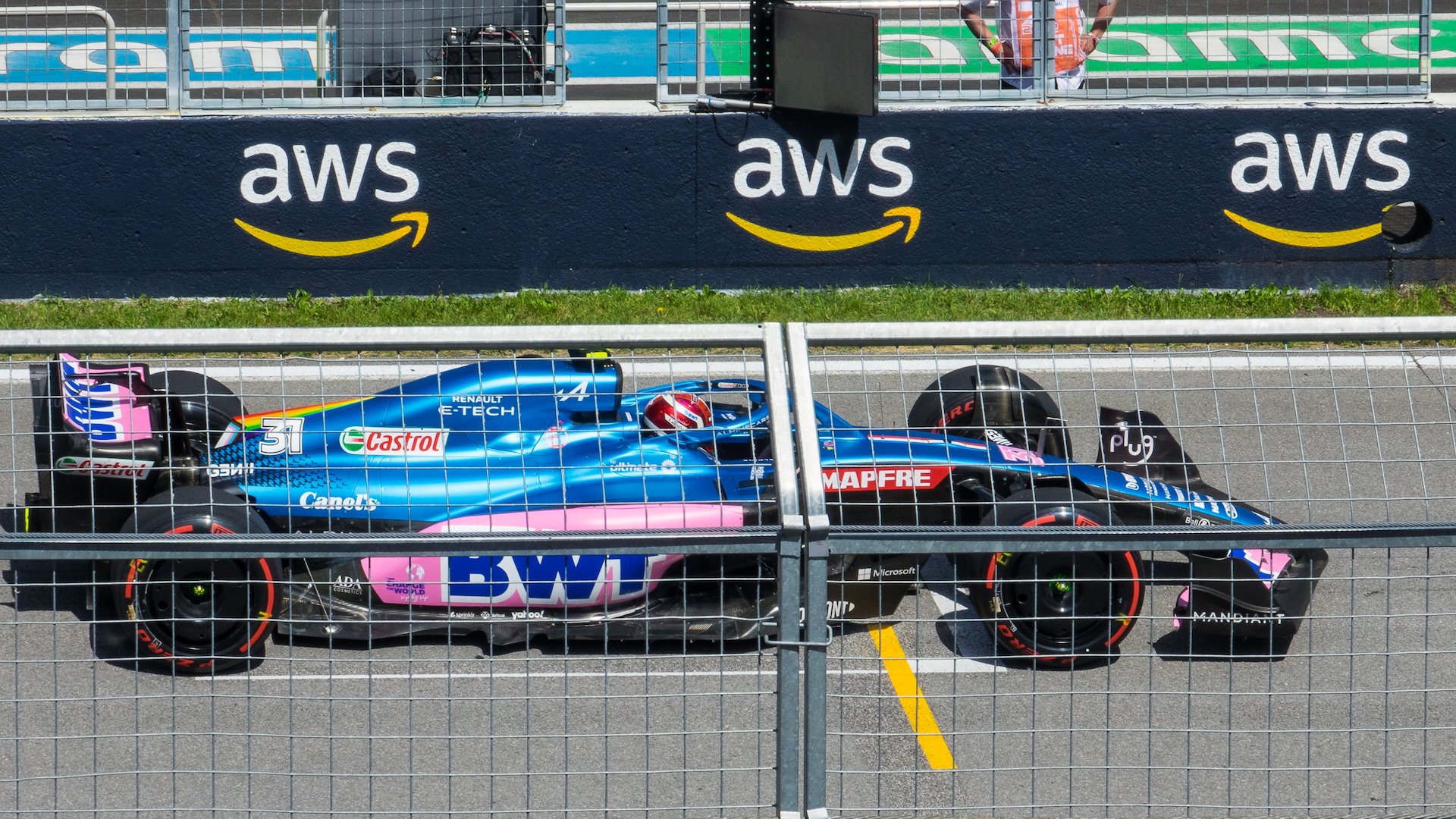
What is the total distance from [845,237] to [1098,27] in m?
2.20

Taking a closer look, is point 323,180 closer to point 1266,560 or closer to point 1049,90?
point 1049,90

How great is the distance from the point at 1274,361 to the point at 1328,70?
2.43 m

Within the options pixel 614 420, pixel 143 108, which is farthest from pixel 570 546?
pixel 143 108

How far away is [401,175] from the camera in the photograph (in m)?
9.42

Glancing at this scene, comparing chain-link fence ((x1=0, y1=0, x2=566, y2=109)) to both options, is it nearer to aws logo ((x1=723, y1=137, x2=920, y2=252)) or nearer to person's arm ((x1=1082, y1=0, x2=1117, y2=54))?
aws logo ((x1=723, y1=137, x2=920, y2=252))

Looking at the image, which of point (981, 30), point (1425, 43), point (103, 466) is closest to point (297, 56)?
point (981, 30)

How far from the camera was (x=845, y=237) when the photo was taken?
9.67 metres

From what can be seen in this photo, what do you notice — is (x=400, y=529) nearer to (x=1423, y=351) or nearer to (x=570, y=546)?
(x=570, y=546)

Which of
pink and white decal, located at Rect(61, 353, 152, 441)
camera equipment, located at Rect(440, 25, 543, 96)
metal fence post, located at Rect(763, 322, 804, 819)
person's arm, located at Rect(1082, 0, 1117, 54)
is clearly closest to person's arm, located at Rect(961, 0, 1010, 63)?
person's arm, located at Rect(1082, 0, 1117, 54)

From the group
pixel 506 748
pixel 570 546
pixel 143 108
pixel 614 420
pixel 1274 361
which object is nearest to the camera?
pixel 570 546

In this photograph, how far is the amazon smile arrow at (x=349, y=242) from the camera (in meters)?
9.47

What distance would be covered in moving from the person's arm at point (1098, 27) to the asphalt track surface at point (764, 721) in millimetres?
4737

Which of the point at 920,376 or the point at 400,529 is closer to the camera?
the point at 400,529

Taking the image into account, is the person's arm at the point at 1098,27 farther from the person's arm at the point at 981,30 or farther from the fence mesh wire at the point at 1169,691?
the fence mesh wire at the point at 1169,691
